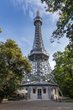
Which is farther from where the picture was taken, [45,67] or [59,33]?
[45,67]

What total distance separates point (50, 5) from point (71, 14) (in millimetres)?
1556

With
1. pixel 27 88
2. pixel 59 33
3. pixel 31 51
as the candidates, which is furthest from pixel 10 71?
pixel 31 51

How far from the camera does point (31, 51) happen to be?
3054 inches

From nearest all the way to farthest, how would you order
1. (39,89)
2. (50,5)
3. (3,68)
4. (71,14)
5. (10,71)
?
(71,14) < (50,5) < (3,68) < (10,71) < (39,89)

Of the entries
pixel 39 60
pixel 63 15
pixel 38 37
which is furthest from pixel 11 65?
pixel 38 37

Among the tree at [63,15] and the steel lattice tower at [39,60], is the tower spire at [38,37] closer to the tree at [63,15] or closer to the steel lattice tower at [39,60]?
the steel lattice tower at [39,60]

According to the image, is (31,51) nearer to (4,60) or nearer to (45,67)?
(45,67)

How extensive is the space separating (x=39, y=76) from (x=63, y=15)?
171 feet

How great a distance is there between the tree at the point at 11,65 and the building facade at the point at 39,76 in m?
20.7

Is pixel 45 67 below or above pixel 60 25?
above

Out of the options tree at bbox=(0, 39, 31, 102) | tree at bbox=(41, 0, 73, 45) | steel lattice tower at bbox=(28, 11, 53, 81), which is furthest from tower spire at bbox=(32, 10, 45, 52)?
tree at bbox=(41, 0, 73, 45)

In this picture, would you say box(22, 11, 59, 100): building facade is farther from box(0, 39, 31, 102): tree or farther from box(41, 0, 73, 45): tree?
box(41, 0, 73, 45): tree

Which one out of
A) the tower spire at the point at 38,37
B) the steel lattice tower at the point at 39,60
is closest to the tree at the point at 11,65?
the steel lattice tower at the point at 39,60

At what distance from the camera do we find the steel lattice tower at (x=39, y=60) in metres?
66.1
